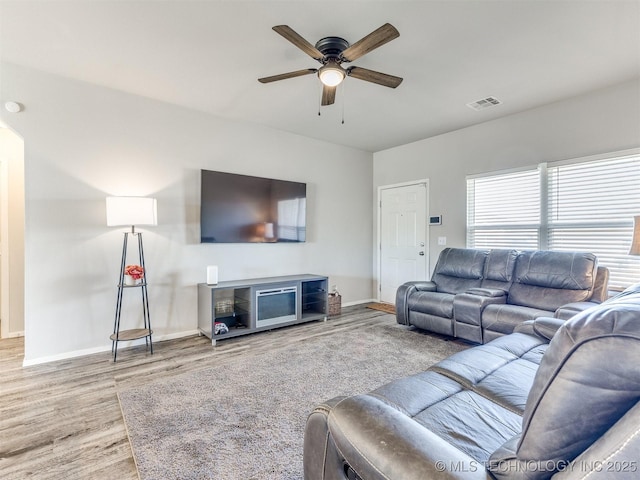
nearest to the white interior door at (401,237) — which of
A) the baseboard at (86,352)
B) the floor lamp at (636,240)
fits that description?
the floor lamp at (636,240)

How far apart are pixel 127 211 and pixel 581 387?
337 centimetres

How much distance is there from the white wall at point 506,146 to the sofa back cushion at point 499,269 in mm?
751

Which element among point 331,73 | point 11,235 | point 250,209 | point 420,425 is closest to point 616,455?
point 420,425

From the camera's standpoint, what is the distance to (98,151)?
3236 mm

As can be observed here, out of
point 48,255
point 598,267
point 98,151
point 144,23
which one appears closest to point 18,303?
point 48,255

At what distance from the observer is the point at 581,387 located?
0.68 m

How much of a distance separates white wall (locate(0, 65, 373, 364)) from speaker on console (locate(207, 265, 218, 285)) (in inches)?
10.8

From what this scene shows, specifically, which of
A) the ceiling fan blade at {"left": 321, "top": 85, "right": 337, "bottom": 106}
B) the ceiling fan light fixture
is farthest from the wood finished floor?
the ceiling fan light fixture

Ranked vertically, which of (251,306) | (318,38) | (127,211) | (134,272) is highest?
(318,38)

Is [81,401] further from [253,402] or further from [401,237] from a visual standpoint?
[401,237]

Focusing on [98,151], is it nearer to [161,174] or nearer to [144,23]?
[161,174]

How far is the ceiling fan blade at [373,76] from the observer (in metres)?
2.44

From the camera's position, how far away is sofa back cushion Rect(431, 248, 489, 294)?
3.86m

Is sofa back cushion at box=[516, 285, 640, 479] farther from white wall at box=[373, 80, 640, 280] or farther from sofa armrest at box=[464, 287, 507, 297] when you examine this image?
white wall at box=[373, 80, 640, 280]
